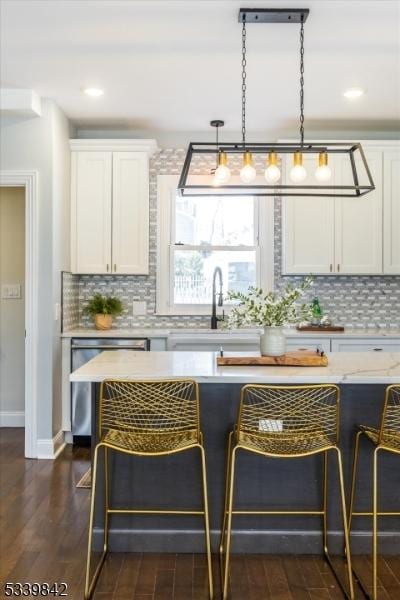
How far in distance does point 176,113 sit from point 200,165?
0.63 m

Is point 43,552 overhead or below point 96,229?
below

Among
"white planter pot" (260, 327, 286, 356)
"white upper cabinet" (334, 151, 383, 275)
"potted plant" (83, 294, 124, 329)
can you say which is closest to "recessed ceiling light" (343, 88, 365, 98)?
"white upper cabinet" (334, 151, 383, 275)

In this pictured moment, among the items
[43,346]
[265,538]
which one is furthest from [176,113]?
[265,538]

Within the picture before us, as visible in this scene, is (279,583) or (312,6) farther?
(312,6)

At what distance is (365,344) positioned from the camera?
4.48 m

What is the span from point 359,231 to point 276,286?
903mm

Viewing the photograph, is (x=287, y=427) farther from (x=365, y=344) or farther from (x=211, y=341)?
(x=365, y=344)

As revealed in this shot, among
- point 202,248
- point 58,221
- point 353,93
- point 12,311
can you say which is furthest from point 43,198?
point 353,93

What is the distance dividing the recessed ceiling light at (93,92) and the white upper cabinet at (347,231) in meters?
1.83

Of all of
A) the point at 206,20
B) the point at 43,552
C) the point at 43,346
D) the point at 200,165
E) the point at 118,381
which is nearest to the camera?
the point at 118,381

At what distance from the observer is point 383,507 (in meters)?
2.73

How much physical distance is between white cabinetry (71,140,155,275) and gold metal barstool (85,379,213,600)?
2.28 meters

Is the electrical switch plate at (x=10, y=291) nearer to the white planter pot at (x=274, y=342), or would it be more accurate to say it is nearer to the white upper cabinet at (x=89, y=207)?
the white upper cabinet at (x=89, y=207)

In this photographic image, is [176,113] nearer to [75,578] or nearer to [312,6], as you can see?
[312,6]
